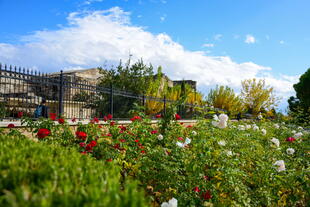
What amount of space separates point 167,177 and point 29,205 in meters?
2.47

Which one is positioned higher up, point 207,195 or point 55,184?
point 55,184

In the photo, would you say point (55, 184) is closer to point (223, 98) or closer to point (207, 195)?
point (207, 195)

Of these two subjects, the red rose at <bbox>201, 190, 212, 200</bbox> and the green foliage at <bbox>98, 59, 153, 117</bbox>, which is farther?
the green foliage at <bbox>98, 59, 153, 117</bbox>

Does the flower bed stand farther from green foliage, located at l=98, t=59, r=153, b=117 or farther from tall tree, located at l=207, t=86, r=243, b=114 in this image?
tall tree, located at l=207, t=86, r=243, b=114

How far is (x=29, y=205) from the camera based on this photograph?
1.29 metres

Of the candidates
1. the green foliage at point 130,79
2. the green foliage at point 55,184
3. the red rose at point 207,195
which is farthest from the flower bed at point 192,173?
the green foliage at point 130,79

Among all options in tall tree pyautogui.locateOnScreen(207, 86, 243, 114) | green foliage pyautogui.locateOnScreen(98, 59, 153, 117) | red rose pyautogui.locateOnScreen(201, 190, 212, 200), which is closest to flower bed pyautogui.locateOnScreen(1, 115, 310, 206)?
red rose pyautogui.locateOnScreen(201, 190, 212, 200)

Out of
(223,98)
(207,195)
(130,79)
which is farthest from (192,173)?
(223,98)

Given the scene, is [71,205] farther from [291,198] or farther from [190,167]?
[291,198]

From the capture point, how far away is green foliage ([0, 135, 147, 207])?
53.2 inches

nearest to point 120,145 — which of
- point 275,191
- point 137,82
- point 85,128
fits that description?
point 85,128

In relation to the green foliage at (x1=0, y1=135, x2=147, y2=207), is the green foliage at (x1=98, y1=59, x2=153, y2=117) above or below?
above

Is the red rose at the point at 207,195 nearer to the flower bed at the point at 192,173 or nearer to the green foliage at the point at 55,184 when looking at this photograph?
the flower bed at the point at 192,173

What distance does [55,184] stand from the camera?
5.01 feet
